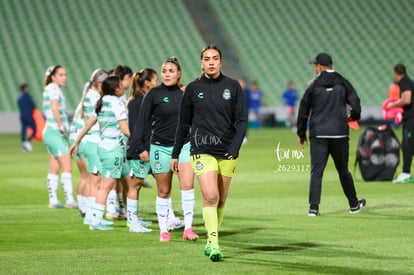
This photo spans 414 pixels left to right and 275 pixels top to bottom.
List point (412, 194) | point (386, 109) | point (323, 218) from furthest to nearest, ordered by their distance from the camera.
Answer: point (386, 109), point (412, 194), point (323, 218)

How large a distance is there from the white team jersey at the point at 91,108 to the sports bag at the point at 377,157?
7.00m

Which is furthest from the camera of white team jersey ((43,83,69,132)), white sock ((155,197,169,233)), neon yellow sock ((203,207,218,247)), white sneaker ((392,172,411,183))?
white sneaker ((392,172,411,183))

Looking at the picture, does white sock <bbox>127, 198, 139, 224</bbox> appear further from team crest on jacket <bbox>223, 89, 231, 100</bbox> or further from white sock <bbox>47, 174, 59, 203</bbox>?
white sock <bbox>47, 174, 59, 203</bbox>

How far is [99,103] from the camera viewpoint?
12.8 meters

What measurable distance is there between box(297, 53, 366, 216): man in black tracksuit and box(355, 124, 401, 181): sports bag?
5373mm

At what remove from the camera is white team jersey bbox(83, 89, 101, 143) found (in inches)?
546

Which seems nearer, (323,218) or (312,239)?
(312,239)

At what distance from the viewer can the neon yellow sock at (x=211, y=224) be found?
9734mm

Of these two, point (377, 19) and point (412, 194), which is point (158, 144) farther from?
point (377, 19)

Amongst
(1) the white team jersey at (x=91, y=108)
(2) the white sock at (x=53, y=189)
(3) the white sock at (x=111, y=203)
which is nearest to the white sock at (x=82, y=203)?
(3) the white sock at (x=111, y=203)

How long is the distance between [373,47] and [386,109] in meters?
30.5

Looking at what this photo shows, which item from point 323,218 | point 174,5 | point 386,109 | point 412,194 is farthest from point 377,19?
point 323,218

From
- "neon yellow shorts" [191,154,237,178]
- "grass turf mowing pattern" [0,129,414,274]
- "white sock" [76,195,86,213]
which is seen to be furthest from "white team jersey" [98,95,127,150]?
"neon yellow shorts" [191,154,237,178]

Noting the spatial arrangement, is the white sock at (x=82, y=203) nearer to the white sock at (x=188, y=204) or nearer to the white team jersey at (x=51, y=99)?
the white team jersey at (x=51, y=99)
